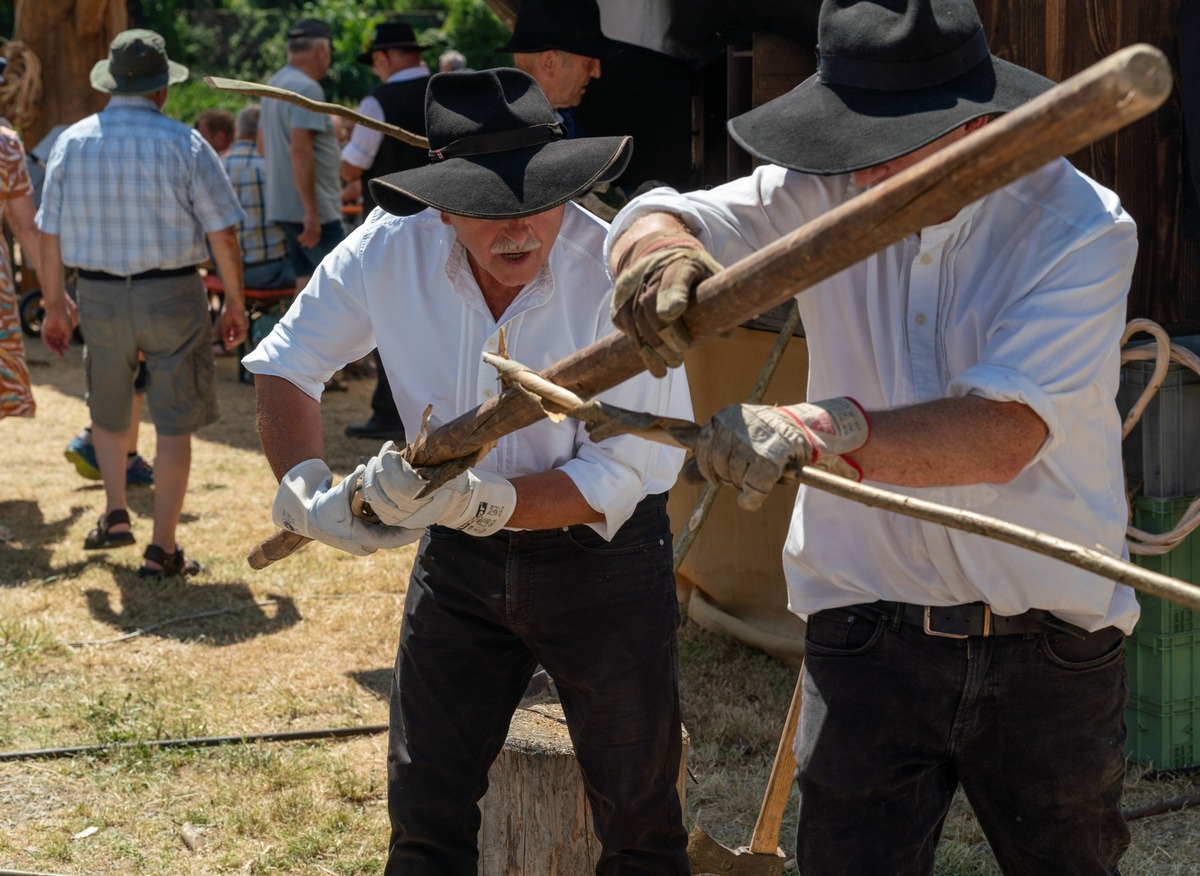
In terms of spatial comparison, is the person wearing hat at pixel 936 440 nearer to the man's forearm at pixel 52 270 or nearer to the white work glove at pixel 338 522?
the white work glove at pixel 338 522

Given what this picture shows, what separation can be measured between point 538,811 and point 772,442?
5.55 feet

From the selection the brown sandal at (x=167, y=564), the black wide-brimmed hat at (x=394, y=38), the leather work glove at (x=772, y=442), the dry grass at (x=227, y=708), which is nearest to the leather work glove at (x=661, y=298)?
the leather work glove at (x=772, y=442)

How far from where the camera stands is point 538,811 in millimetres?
3133

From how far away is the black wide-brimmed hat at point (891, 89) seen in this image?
1.96 metres

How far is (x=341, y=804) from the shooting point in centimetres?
406

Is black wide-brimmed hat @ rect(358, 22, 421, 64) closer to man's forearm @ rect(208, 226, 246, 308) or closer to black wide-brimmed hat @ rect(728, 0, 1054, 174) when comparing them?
man's forearm @ rect(208, 226, 246, 308)

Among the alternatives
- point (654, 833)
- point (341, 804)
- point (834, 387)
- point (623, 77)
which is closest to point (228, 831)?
point (341, 804)

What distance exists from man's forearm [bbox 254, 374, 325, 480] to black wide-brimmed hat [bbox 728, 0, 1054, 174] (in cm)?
118

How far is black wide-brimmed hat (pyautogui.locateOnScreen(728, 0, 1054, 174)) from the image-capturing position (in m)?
1.96

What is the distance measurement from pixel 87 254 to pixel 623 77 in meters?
2.43

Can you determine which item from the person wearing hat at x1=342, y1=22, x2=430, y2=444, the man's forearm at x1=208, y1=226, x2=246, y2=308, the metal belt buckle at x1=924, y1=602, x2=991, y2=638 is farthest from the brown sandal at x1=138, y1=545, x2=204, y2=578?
the metal belt buckle at x1=924, y1=602, x2=991, y2=638

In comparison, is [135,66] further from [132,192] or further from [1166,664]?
[1166,664]

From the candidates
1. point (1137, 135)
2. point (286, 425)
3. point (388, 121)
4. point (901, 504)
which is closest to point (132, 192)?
point (388, 121)

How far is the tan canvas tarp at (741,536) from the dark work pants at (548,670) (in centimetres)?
194
